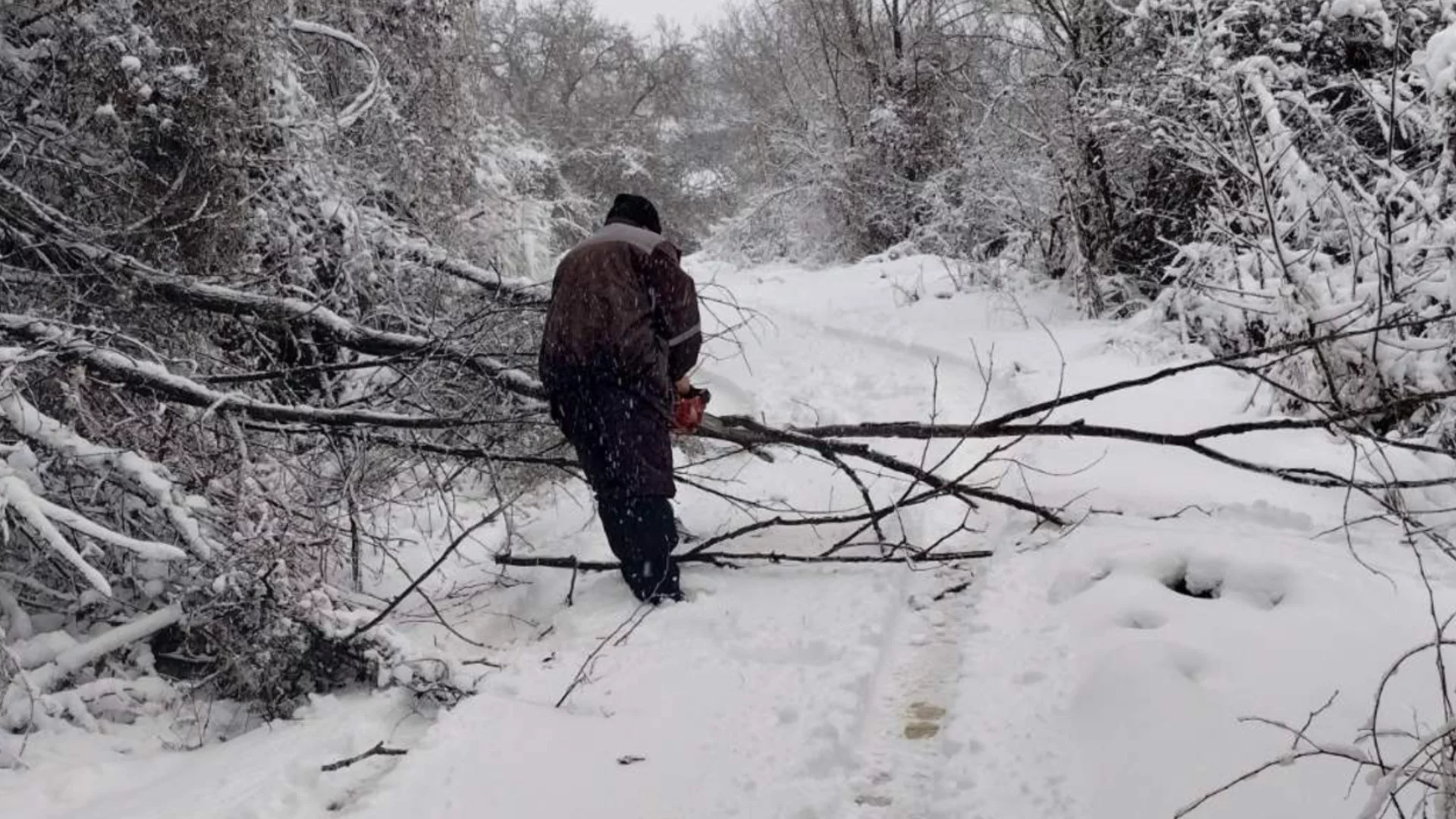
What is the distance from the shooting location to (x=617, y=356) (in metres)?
3.98

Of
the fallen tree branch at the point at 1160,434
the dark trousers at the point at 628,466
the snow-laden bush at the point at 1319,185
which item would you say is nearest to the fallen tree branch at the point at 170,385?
the dark trousers at the point at 628,466

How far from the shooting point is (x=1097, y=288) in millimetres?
10391

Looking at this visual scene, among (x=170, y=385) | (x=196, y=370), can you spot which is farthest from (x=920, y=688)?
(x=196, y=370)

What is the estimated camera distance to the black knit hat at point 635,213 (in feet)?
14.5

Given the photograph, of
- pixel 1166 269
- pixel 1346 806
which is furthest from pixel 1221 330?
pixel 1346 806

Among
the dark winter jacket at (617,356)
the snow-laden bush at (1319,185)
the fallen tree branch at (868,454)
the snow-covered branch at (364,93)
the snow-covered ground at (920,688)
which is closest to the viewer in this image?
the snow-covered ground at (920,688)

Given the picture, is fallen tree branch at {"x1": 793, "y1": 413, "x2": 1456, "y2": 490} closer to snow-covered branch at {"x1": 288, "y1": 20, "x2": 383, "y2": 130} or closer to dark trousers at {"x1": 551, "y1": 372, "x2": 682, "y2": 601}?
dark trousers at {"x1": 551, "y1": 372, "x2": 682, "y2": 601}

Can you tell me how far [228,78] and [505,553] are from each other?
7.74 ft

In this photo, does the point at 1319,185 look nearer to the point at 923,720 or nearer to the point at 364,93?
the point at 923,720

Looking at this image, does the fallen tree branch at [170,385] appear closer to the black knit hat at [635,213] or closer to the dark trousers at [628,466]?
the dark trousers at [628,466]

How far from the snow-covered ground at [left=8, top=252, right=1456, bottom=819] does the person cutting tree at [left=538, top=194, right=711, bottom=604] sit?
338 millimetres

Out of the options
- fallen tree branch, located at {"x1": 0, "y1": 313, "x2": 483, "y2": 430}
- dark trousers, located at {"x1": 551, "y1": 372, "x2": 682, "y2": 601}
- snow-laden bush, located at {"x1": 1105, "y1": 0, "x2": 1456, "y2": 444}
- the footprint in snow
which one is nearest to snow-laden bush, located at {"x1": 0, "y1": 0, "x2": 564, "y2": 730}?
fallen tree branch, located at {"x1": 0, "y1": 313, "x2": 483, "y2": 430}

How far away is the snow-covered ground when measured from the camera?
2.65 metres

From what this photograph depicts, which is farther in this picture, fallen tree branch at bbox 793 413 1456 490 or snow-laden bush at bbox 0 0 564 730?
fallen tree branch at bbox 793 413 1456 490
